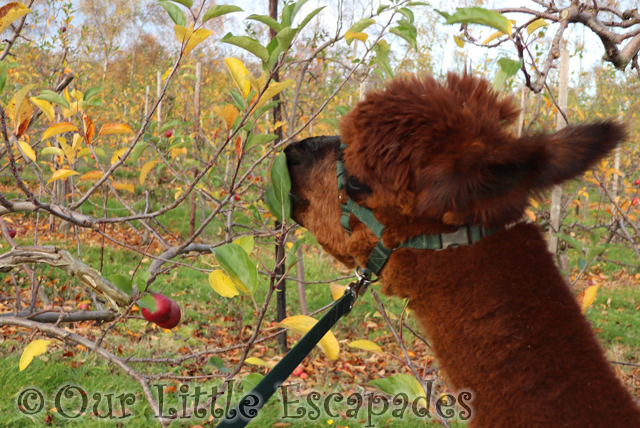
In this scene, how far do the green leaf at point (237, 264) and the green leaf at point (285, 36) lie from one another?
2.25 feet

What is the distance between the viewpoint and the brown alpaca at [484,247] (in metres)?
1.22

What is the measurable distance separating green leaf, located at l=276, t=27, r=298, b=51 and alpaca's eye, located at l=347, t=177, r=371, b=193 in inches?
19.0

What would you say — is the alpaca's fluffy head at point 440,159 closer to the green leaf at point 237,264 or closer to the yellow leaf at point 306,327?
the yellow leaf at point 306,327

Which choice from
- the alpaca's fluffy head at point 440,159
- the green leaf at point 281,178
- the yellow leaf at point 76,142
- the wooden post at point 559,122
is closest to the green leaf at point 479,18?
the alpaca's fluffy head at point 440,159

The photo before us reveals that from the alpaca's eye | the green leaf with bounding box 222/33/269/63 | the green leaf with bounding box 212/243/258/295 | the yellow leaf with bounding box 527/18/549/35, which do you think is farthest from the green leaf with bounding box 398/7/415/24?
the green leaf with bounding box 212/243/258/295

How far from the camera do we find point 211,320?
5914 millimetres

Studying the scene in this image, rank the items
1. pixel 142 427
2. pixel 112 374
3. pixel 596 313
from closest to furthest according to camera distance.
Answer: pixel 142 427, pixel 112 374, pixel 596 313

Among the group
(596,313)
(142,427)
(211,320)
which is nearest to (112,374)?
(142,427)

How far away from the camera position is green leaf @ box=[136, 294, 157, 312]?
5.34 ft

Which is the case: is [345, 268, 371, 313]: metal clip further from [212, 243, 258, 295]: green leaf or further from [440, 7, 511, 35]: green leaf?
[440, 7, 511, 35]: green leaf

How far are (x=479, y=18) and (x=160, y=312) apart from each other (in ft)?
4.91

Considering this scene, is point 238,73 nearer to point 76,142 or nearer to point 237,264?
point 237,264

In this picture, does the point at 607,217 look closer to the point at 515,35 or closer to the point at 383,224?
the point at 515,35

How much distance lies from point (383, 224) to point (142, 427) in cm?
259
